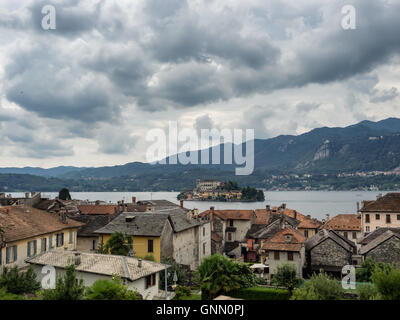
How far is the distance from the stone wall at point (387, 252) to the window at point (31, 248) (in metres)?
38.2

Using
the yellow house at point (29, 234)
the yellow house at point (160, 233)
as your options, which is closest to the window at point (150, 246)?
the yellow house at point (160, 233)

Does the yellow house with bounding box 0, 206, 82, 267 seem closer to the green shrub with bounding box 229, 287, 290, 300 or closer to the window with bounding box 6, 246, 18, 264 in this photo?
the window with bounding box 6, 246, 18, 264

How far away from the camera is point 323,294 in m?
24.7

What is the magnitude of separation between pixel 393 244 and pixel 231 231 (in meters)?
34.3

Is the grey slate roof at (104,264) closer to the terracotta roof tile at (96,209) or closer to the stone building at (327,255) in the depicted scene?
the stone building at (327,255)

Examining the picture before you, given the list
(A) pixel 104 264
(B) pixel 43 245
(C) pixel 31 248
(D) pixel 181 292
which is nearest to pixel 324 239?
(D) pixel 181 292

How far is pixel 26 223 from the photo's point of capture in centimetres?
3875

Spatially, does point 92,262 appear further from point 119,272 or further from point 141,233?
point 141,233

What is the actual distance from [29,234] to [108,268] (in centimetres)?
1286

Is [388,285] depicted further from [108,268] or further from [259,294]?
[108,268]

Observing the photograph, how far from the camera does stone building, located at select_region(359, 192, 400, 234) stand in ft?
224

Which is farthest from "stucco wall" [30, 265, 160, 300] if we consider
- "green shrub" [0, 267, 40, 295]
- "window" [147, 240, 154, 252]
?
"window" [147, 240, 154, 252]

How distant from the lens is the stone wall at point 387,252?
43469 millimetres
